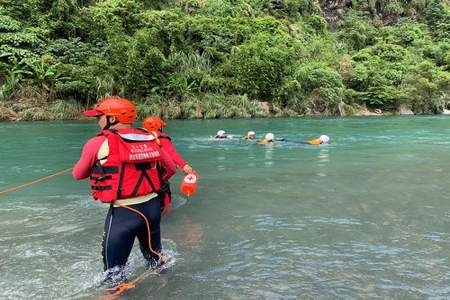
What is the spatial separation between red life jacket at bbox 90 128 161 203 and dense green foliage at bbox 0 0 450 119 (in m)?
29.5

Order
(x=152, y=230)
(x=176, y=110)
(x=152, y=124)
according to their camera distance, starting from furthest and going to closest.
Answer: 1. (x=176, y=110)
2. (x=152, y=124)
3. (x=152, y=230)

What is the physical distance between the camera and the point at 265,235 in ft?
19.8

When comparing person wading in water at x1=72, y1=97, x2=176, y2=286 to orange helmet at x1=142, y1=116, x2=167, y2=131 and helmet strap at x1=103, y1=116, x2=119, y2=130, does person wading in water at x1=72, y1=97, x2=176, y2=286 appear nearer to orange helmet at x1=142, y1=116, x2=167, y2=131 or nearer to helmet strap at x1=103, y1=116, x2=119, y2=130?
helmet strap at x1=103, y1=116, x2=119, y2=130

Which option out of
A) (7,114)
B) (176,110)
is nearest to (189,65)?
(176,110)

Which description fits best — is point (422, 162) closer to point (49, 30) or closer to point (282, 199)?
point (282, 199)

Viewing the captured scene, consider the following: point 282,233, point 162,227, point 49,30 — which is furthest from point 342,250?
point 49,30

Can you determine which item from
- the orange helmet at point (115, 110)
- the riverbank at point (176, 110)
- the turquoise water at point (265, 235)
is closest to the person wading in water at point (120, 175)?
the orange helmet at point (115, 110)

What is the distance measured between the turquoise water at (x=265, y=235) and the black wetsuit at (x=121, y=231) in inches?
13.0

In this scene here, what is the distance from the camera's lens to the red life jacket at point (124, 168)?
3771mm

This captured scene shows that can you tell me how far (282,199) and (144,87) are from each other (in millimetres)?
27601

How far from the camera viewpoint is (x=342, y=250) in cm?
539

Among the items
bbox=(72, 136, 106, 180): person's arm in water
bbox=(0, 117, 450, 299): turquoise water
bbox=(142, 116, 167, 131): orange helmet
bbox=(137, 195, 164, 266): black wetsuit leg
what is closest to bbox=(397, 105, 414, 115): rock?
bbox=(0, 117, 450, 299): turquoise water

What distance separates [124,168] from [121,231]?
535mm

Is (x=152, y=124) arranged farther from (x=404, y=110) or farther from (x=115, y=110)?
(x=404, y=110)
